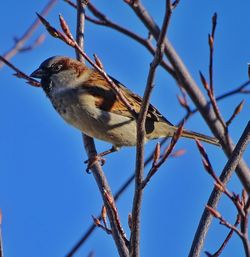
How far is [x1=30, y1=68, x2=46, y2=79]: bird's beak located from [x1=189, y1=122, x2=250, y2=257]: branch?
102 inches

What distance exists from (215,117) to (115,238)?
839mm

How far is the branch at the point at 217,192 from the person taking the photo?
7.65ft

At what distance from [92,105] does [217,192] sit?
2149mm

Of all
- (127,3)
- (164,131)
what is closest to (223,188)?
(127,3)

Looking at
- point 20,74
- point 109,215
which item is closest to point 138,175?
point 109,215

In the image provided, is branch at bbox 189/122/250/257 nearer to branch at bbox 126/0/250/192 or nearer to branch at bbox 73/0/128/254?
branch at bbox 126/0/250/192

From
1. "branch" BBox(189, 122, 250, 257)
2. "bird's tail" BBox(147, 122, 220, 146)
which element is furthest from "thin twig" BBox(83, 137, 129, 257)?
"bird's tail" BBox(147, 122, 220, 146)

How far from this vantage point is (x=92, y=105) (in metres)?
4.43

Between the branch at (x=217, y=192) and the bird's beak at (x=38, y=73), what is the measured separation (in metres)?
2.60

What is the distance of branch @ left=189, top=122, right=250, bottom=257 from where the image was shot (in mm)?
2332

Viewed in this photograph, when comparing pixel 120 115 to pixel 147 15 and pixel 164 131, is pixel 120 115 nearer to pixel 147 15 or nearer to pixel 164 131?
pixel 164 131

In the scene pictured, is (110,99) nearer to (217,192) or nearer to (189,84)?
(217,192)

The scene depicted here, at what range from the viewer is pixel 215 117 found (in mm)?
2258

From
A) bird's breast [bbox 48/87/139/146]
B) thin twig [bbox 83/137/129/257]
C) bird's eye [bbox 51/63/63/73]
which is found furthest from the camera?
bird's eye [bbox 51/63/63/73]
